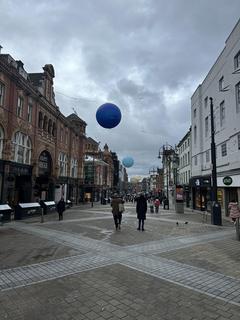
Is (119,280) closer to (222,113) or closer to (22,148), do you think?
(22,148)

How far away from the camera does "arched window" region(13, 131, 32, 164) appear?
22.2m

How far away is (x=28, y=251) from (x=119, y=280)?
13.9ft

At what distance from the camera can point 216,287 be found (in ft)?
17.8

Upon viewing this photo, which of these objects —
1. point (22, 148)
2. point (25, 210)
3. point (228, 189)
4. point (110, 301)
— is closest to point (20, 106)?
point (22, 148)

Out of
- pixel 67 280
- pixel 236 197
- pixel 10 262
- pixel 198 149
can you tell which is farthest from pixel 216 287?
pixel 198 149

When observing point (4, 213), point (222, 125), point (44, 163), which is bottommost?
point (4, 213)

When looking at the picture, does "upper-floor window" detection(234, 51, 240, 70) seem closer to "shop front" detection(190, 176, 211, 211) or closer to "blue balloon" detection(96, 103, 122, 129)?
"shop front" detection(190, 176, 211, 211)

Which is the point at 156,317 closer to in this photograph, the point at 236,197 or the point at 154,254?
the point at 154,254

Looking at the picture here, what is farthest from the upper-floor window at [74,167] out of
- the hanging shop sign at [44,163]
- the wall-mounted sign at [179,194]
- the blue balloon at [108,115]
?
the blue balloon at [108,115]

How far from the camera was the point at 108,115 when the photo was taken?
463 inches

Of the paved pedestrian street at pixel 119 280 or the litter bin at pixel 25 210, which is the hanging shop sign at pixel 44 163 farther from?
the paved pedestrian street at pixel 119 280

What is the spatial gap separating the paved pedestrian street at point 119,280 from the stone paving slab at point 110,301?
14 millimetres

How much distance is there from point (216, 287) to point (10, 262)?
5.56 metres

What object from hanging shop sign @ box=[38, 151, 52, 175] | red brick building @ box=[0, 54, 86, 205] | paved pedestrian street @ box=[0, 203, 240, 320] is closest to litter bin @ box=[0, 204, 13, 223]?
red brick building @ box=[0, 54, 86, 205]
